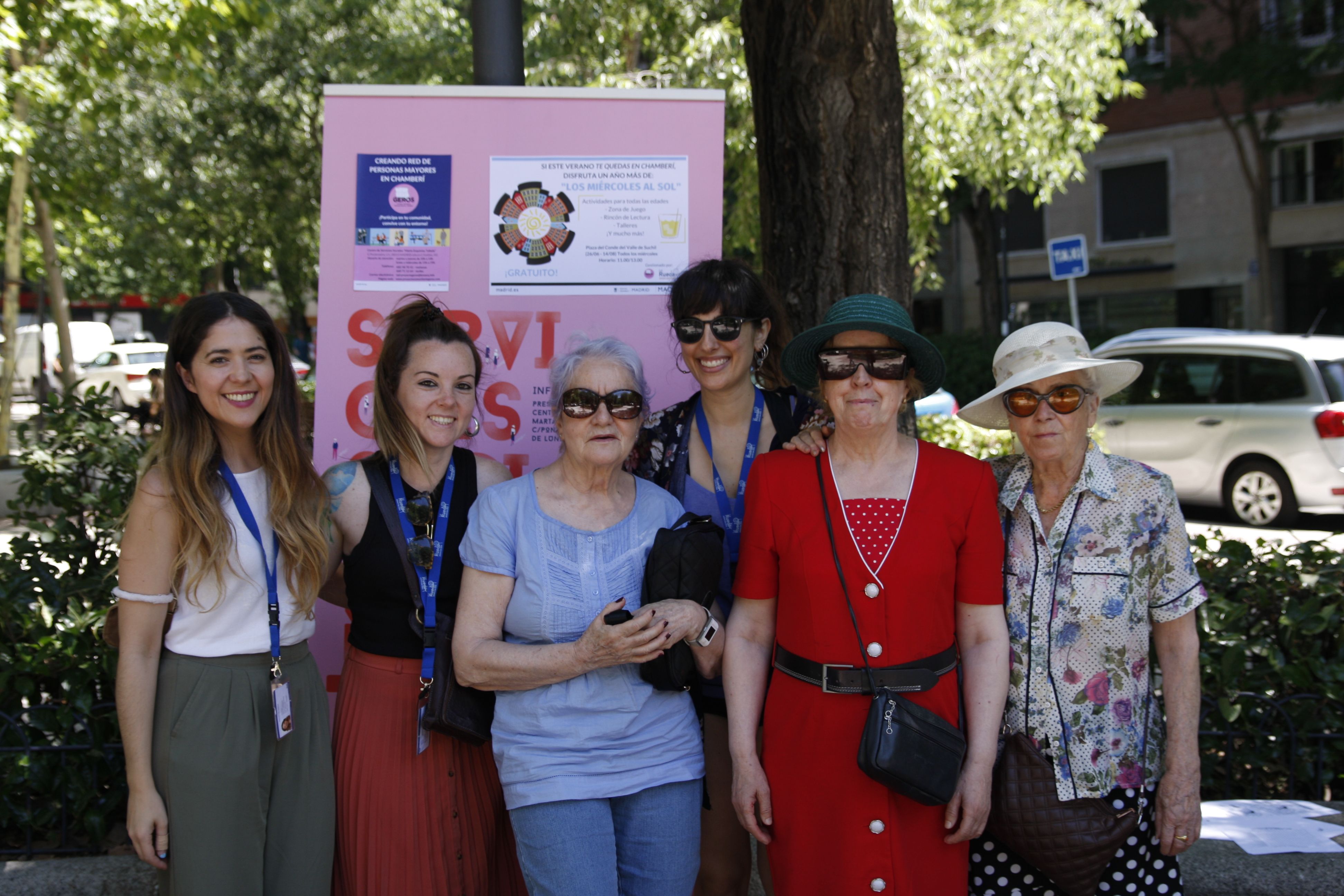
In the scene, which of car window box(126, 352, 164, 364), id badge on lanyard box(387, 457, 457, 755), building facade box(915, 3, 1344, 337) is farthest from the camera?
car window box(126, 352, 164, 364)

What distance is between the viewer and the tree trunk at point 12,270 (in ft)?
39.0

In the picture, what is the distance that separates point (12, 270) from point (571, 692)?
13078 millimetres

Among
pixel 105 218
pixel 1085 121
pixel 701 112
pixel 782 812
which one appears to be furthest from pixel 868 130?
pixel 105 218

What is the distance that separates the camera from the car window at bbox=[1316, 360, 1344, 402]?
358 inches

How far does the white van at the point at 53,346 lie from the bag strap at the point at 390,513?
112ft

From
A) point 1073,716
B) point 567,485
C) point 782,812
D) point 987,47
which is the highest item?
point 987,47

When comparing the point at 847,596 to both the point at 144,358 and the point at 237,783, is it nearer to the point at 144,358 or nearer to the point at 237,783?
the point at 237,783

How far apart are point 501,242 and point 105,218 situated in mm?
19962

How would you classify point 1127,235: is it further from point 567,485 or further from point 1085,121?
point 567,485

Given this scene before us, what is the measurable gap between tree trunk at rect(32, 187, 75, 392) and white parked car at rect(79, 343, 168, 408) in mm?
10961

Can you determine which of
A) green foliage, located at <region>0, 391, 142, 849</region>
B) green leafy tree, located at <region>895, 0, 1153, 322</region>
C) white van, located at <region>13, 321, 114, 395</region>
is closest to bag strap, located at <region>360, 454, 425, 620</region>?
green foliage, located at <region>0, 391, 142, 849</region>

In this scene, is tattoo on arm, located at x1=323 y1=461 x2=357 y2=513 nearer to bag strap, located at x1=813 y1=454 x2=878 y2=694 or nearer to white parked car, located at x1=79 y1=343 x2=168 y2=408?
bag strap, located at x1=813 y1=454 x2=878 y2=694

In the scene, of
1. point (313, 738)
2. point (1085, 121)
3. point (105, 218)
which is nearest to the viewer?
point (313, 738)

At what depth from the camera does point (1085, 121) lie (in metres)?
11.2
